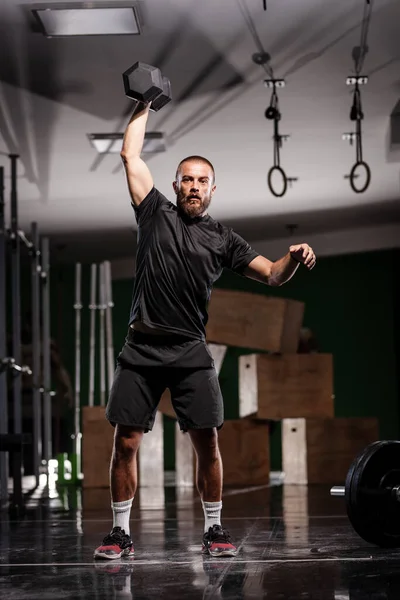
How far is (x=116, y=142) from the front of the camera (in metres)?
6.23

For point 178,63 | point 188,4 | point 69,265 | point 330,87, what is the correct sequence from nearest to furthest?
point 188,4
point 178,63
point 330,87
point 69,265

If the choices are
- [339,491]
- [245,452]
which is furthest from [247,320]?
[339,491]

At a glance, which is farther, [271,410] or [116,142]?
[271,410]

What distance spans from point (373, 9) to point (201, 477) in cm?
251

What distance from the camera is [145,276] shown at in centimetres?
275

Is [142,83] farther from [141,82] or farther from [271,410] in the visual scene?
[271,410]

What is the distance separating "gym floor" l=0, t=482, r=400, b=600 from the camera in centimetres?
213

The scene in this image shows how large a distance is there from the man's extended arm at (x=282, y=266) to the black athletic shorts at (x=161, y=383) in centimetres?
30

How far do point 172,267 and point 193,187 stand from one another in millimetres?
251

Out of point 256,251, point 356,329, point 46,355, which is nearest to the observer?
point 256,251

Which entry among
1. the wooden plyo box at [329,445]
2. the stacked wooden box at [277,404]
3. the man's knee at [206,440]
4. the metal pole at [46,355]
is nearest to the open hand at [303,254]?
the man's knee at [206,440]

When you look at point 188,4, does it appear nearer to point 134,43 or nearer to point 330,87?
point 134,43

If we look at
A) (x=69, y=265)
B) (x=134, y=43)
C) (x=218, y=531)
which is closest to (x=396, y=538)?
(x=218, y=531)

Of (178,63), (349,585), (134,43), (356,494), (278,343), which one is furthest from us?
(278,343)
